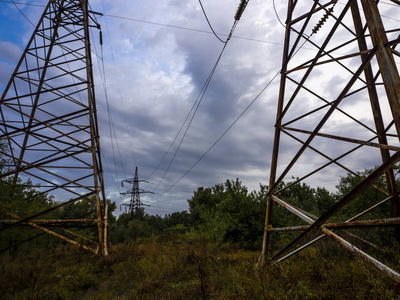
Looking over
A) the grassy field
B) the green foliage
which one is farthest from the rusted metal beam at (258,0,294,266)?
the green foliage

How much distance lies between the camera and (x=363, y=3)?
3.60m

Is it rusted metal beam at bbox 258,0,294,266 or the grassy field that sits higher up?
rusted metal beam at bbox 258,0,294,266

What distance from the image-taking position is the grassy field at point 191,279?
4004 millimetres

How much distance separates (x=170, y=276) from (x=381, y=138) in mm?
7299

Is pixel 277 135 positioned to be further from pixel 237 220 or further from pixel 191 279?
pixel 237 220

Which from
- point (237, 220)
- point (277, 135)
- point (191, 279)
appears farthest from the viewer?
point (237, 220)

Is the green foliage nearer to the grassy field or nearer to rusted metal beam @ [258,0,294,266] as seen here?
the grassy field

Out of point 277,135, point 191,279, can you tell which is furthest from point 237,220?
point 277,135

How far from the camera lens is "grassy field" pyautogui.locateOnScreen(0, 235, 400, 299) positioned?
4004 mm

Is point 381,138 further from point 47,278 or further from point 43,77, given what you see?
point 43,77

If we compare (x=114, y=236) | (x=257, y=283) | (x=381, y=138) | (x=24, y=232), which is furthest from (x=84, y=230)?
(x=381, y=138)

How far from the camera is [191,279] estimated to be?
21.0 feet

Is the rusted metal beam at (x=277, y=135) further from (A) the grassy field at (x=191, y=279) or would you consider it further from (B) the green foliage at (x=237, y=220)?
(B) the green foliage at (x=237, y=220)

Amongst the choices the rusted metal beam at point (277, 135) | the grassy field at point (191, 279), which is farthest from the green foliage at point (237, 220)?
the rusted metal beam at point (277, 135)
